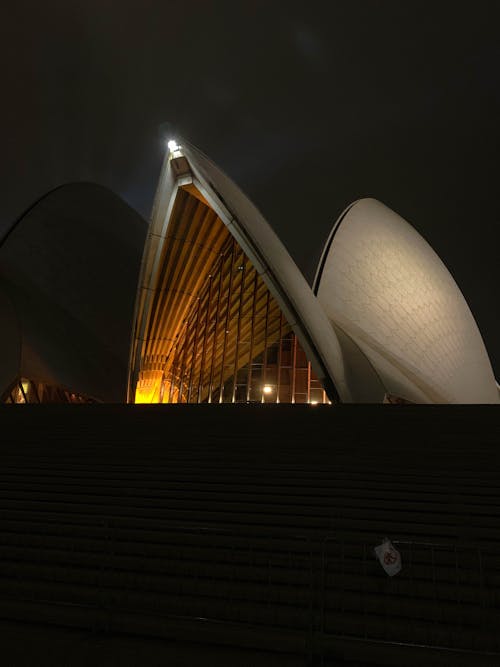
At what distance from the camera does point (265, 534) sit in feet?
11.4

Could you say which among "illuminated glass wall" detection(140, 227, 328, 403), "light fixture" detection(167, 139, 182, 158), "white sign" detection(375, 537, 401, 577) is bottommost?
"white sign" detection(375, 537, 401, 577)

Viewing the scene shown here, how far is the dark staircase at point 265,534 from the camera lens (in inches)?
128

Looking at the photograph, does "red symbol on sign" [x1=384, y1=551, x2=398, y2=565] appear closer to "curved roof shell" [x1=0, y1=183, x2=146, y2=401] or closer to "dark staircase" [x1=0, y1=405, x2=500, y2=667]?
"dark staircase" [x1=0, y1=405, x2=500, y2=667]

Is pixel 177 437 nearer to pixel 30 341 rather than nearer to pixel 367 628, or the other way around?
pixel 367 628

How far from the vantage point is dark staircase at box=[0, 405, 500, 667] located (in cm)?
326

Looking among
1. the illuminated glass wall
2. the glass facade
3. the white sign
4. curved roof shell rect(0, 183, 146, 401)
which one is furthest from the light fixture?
the white sign

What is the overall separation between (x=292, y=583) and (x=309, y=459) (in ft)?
7.42

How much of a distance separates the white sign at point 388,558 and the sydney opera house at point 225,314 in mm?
8248

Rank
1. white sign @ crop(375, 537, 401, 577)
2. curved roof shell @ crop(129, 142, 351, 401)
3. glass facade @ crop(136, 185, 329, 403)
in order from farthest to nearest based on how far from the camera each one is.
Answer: glass facade @ crop(136, 185, 329, 403)
curved roof shell @ crop(129, 142, 351, 401)
white sign @ crop(375, 537, 401, 577)

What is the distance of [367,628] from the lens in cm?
336

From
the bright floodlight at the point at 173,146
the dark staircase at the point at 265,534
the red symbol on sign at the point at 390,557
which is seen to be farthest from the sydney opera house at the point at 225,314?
the red symbol on sign at the point at 390,557

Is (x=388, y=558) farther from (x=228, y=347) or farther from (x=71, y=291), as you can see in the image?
(x=71, y=291)

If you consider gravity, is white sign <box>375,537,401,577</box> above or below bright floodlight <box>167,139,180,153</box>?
below

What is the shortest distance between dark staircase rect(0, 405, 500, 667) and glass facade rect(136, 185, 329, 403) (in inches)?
272
